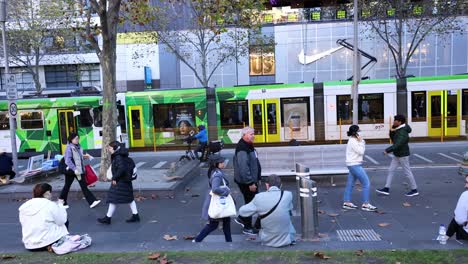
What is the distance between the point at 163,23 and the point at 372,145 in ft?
48.3

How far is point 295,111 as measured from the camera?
20.6 metres

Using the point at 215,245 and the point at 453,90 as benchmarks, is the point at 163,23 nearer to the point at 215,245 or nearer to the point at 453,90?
the point at 453,90

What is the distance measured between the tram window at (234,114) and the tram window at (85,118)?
20.3ft

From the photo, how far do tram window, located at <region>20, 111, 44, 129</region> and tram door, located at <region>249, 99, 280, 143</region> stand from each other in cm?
979

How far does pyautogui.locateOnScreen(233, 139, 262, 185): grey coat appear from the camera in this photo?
6492mm

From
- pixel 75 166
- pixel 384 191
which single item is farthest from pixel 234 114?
pixel 75 166

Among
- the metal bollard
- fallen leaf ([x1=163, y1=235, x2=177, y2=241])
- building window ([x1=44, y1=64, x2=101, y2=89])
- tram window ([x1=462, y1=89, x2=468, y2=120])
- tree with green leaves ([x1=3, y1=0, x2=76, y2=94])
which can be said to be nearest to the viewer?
the metal bollard

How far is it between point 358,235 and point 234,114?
49.0 feet

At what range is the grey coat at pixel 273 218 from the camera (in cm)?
546

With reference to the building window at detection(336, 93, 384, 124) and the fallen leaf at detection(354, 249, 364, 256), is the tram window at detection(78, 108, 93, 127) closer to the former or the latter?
the building window at detection(336, 93, 384, 124)

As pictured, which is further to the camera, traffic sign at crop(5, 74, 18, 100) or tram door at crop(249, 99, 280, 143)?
tram door at crop(249, 99, 280, 143)

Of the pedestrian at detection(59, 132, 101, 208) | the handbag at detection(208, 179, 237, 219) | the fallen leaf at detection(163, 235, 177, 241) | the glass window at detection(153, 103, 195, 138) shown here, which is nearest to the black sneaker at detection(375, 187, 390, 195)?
the handbag at detection(208, 179, 237, 219)

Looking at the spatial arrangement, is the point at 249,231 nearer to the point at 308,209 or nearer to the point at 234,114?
the point at 308,209

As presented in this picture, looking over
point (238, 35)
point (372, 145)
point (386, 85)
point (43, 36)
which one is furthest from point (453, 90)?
point (43, 36)
